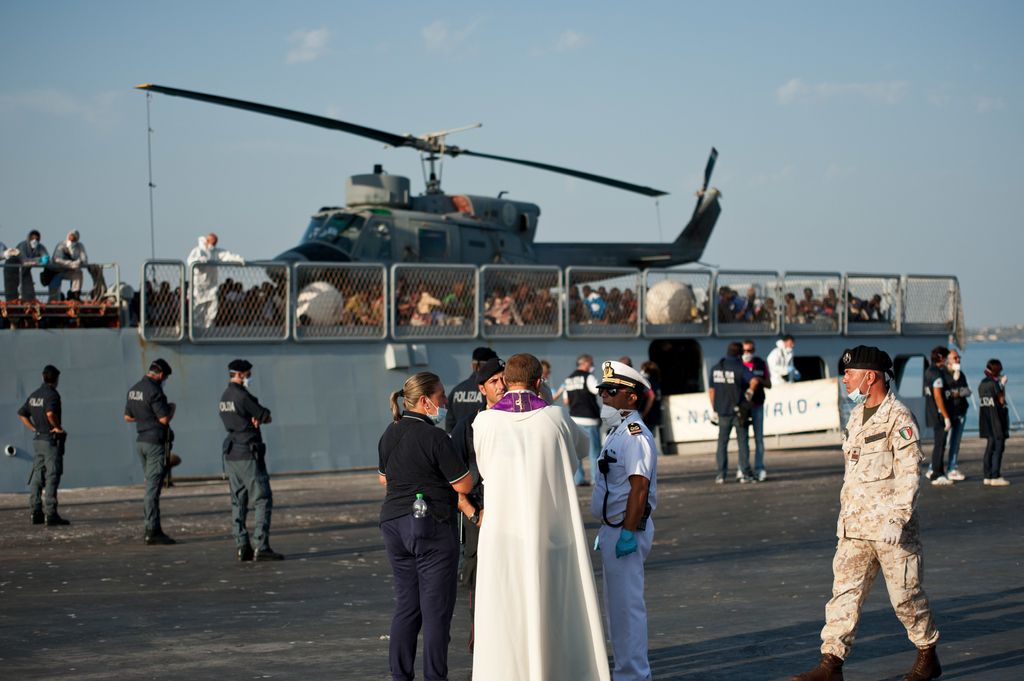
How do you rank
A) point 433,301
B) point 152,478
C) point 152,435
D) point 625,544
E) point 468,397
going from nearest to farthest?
point 625,544, point 468,397, point 152,478, point 152,435, point 433,301

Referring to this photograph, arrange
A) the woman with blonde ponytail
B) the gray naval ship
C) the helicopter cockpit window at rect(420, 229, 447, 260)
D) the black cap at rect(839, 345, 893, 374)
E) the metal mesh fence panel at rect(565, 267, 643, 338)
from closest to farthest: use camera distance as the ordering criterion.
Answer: the woman with blonde ponytail
the black cap at rect(839, 345, 893, 374)
the gray naval ship
the metal mesh fence panel at rect(565, 267, 643, 338)
the helicopter cockpit window at rect(420, 229, 447, 260)

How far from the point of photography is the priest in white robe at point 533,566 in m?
5.79

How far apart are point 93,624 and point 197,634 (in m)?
0.90

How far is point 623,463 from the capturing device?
6.43m

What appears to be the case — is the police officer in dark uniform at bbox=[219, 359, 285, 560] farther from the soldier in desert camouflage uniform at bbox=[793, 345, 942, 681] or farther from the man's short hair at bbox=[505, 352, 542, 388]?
the soldier in desert camouflage uniform at bbox=[793, 345, 942, 681]

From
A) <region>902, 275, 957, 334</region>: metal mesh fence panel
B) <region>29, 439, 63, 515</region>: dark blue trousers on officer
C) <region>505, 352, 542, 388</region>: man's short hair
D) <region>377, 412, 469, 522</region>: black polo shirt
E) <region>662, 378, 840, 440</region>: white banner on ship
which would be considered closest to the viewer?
<region>505, 352, 542, 388</region>: man's short hair

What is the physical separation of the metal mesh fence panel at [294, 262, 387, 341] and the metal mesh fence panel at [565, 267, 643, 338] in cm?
343

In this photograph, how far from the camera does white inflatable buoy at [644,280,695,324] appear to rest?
2181 centimetres

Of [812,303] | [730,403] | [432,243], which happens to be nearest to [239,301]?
[432,243]

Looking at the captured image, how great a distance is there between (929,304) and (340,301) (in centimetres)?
1259

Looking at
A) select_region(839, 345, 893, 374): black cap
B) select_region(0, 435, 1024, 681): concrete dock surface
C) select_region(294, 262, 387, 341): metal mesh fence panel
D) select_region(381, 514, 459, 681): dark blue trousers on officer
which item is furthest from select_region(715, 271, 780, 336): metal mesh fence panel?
select_region(381, 514, 459, 681): dark blue trousers on officer

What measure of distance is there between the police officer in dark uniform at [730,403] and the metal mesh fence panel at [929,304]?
353 inches

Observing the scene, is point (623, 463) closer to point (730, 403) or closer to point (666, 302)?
point (730, 403)

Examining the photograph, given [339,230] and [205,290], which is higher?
[339,230]
